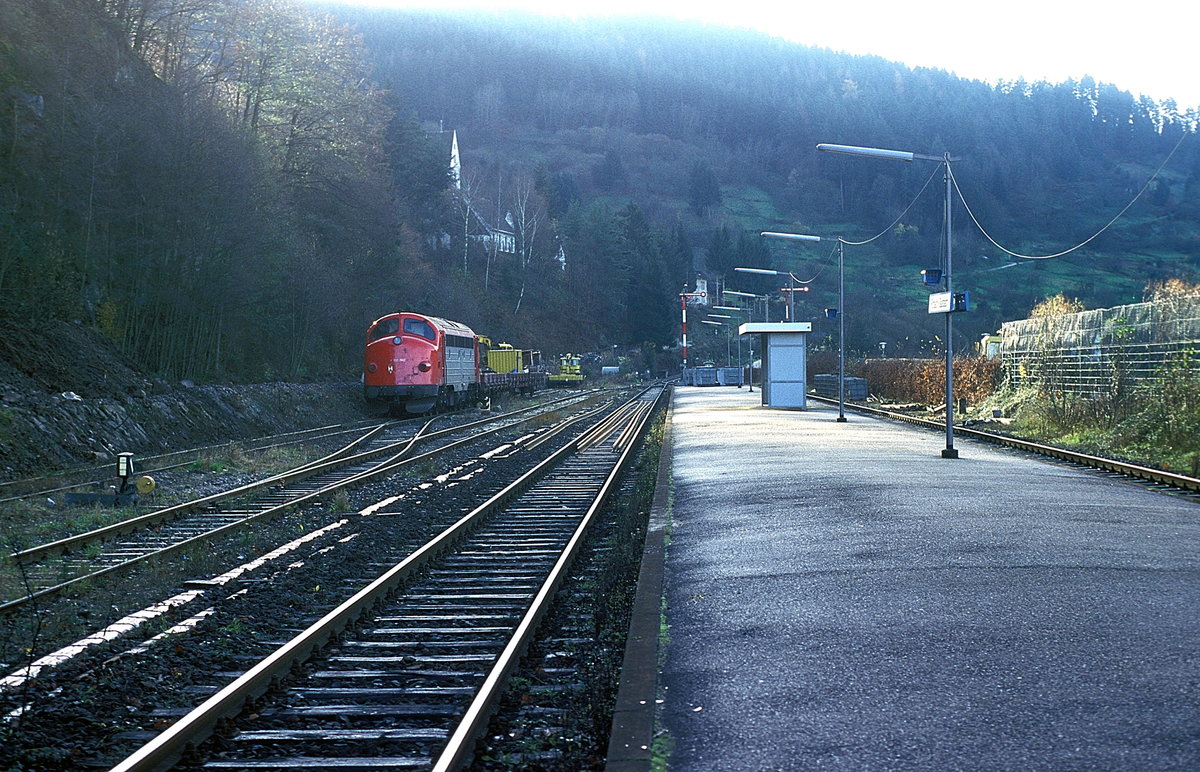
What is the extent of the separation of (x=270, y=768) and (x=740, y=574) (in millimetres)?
5165

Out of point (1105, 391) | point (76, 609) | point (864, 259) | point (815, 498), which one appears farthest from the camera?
point (864, 259)

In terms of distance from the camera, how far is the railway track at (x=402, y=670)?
523 cm

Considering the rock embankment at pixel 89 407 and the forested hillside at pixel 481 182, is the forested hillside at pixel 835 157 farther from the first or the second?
the rock embankment at pixel 89 407

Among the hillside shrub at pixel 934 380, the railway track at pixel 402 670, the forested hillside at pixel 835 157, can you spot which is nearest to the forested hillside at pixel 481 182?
the forested hillside at pixel 835 157

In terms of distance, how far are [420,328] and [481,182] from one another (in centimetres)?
6318

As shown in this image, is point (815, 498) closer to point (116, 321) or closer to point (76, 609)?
point (76, 609)

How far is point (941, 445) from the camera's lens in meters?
23.8

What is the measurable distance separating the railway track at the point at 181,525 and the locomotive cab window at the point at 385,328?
40.4ft

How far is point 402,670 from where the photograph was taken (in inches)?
262

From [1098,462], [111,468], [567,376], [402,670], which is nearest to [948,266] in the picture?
[1098,462]

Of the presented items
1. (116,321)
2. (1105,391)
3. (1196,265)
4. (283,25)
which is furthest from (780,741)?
(1196,265)

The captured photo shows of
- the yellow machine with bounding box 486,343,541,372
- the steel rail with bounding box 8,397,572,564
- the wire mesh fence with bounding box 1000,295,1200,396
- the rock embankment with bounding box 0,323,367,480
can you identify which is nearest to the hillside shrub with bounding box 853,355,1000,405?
the wire mesh fence with bounding box 1000,295,1200,396

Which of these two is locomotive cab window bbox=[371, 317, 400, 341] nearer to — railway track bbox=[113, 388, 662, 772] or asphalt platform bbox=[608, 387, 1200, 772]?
asphalt platform bbox=[608, 387, 1200, 772]

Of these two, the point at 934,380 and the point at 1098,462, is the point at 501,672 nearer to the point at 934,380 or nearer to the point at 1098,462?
the point at 1098,462
